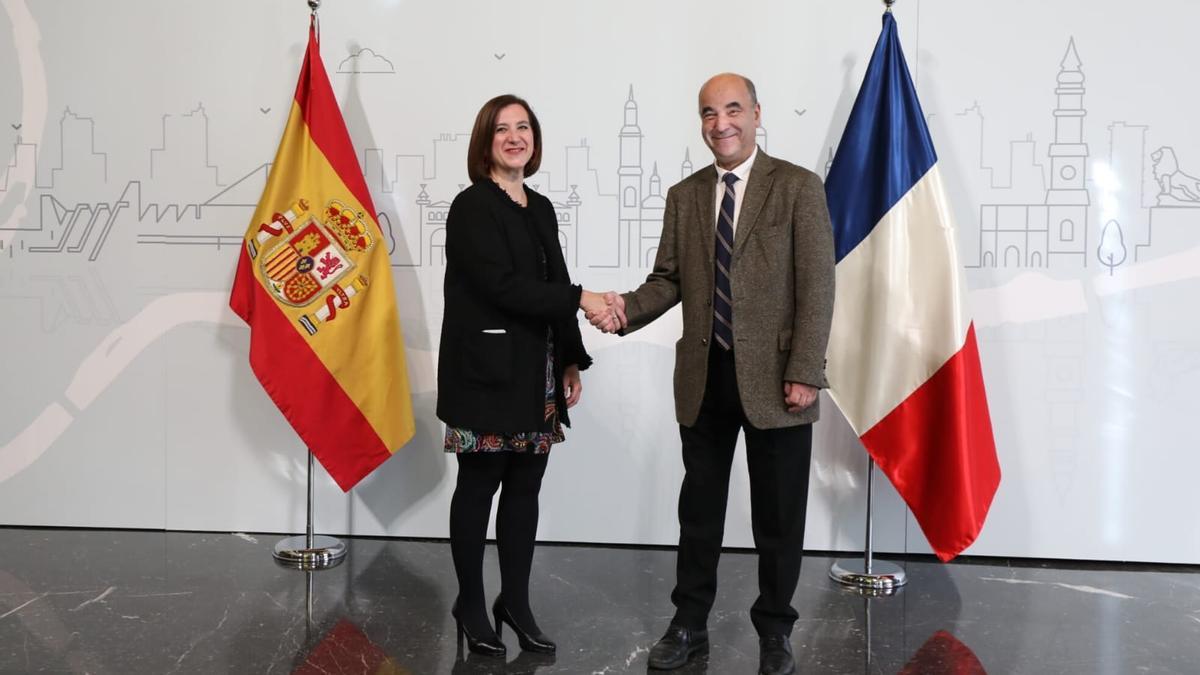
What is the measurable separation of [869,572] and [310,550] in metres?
1.81

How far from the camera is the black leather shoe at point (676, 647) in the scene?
2.46 metres

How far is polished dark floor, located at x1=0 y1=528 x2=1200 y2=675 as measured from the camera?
8.19ft

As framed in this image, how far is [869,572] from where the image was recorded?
321 cm

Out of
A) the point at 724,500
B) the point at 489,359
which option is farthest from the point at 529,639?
the point at 489,359

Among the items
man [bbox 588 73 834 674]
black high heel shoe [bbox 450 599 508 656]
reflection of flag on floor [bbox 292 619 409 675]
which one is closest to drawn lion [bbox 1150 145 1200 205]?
man [bbox 588 73 834 674]

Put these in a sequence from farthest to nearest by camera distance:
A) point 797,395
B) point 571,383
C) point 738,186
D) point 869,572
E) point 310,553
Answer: point 310,553
point 869,572
point 571,383
point 738,186
point 797,395

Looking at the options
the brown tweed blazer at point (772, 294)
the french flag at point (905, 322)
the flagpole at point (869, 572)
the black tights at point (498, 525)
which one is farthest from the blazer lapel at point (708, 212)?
the flagpole at point (869, 572)

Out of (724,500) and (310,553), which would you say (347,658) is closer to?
(310,553)

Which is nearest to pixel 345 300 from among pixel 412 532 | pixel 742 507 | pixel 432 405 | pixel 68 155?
pixel 432 405

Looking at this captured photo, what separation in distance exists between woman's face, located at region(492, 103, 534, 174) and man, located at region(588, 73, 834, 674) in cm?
40

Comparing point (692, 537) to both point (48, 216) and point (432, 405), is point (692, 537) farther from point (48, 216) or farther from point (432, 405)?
point (48, 216)

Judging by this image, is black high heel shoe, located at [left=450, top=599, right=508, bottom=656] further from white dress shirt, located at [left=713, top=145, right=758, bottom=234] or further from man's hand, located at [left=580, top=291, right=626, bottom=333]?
white dress shirt, located at [left=713, top=145, right=758, bottom=234]

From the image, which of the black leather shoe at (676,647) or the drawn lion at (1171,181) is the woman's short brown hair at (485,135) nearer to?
the black leather shoe at (676,647)

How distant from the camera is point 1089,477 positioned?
3.43 metres
